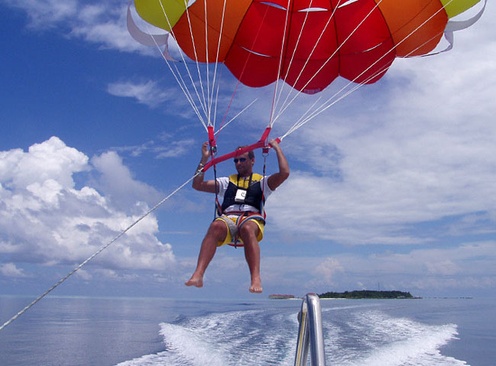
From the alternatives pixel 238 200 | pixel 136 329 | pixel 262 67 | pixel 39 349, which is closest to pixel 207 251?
pixel 238 200

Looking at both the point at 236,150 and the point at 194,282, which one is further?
the point at 236,150

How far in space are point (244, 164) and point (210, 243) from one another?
96cm

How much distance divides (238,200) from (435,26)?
4192 mm

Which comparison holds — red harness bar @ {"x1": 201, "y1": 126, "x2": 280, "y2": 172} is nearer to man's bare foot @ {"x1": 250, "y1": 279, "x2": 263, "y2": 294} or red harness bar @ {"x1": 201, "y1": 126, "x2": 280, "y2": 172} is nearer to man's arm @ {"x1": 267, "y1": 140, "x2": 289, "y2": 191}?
man's arm @ {"x1": 267, "y1": 140, "x2": 289, "y2": 191}

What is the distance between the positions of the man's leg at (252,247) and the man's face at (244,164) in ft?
2.09

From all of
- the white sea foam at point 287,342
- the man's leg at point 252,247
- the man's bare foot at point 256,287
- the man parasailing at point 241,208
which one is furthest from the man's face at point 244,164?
the white sea foam at point 287,342

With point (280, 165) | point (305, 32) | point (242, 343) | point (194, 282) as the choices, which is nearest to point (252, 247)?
point (194, 282)

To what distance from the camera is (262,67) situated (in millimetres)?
8008

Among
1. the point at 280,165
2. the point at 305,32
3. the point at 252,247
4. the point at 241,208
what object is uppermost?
the point at 305,32

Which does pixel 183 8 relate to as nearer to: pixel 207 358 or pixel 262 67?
pixel 262 67

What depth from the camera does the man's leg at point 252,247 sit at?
5.21 m

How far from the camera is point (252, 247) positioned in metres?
5.26

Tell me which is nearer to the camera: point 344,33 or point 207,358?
point 344,33

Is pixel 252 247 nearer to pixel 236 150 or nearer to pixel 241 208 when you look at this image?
pixel 241 208
